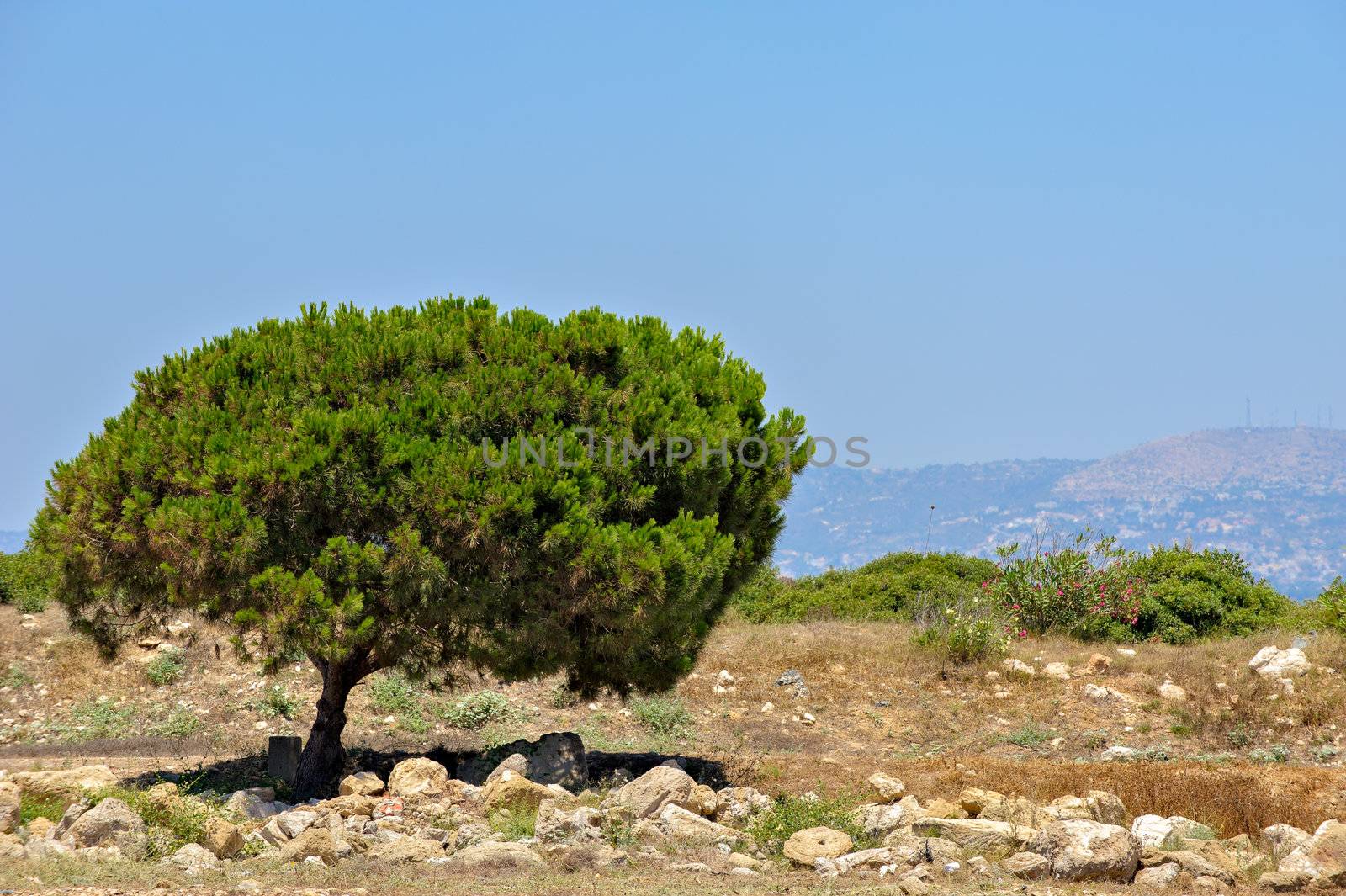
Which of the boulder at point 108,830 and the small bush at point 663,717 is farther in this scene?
the small bush at point 663,717

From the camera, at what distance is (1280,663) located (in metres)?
20.1

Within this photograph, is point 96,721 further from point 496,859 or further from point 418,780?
point 496,859

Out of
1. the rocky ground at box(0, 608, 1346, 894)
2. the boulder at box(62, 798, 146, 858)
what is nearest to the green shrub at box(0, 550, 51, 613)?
the rocky ground at box(0, 608, 1346, 894)

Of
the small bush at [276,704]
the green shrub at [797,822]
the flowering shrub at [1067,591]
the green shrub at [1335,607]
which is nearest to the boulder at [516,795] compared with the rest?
the green shrub at [797,822]

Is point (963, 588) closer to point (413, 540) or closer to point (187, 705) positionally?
point (187, 705)

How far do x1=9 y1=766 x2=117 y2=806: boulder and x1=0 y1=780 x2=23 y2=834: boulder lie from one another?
8 centimetres

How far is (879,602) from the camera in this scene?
30016 millimetres

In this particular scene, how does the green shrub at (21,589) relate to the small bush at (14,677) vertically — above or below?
above

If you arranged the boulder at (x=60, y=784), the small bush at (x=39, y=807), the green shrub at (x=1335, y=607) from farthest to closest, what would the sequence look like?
the green shrub at (x=1335, y=607) → the boulder at (x=60, y=784) → the small bush at (x=39, y=807)

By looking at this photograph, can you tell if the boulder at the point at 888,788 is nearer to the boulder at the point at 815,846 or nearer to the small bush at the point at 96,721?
the boulder at the point at 815,846

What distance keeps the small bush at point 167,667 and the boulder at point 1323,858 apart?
57.1 feet

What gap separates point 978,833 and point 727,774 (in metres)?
4.69

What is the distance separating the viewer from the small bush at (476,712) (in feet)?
61.8

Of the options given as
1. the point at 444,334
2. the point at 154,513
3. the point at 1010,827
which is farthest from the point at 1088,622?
the point at 154,513
